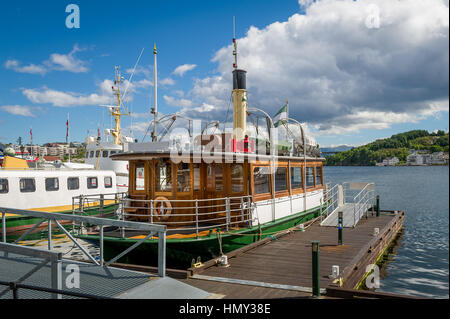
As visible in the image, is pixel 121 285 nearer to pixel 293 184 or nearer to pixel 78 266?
pixel 78 266

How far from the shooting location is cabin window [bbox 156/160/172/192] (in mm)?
11422

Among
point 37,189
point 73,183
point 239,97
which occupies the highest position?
point 239,97

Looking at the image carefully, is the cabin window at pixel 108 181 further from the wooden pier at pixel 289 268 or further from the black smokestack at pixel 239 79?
the wooden pier at pixel 289 268

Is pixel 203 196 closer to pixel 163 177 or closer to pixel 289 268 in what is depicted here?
pixel 163 177

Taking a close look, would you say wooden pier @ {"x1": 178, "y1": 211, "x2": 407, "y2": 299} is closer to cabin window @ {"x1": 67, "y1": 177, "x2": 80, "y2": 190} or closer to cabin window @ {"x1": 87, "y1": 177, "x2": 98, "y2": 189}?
cabin window @ {"x1": 67, "y1": 177, "x2": 80, "y2": 190}

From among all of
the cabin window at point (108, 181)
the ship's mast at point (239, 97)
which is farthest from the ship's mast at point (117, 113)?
the ship's mast at point (239, 97)

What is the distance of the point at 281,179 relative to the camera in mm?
13461

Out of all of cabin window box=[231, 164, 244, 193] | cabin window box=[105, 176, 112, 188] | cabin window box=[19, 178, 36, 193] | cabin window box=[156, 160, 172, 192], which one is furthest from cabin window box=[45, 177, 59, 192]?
cabin window box=[231, 164, 244, 193]

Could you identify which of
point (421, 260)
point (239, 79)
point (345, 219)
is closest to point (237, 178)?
point (239, 79)

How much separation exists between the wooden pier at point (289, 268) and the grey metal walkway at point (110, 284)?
1672 millimetres

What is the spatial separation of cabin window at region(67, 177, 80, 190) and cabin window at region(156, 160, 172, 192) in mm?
11249

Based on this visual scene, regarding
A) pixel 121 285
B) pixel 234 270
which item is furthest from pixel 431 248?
pixel 121 285

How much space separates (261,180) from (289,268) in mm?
3975
